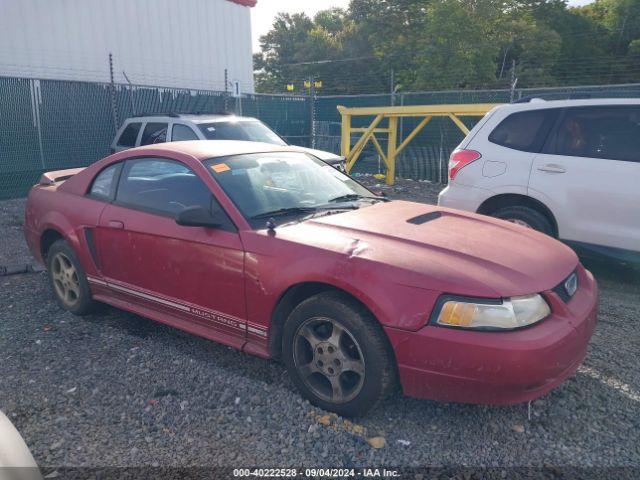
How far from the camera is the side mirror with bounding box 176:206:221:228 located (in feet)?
10.2

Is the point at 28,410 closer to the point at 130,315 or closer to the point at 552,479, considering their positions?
the point at 130,315

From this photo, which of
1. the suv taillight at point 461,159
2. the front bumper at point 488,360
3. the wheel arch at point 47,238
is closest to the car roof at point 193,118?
the wheel arch at point 47,238

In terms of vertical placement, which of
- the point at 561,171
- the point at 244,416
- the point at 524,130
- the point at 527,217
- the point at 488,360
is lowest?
the point at 244,416

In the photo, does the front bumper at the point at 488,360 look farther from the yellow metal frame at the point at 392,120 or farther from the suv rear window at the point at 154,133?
the yellow metal frame at the point at 392,120

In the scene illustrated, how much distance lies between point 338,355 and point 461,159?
3418mm

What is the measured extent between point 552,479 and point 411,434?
704 millimetres

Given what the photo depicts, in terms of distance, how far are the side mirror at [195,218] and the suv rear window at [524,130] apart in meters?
3.50

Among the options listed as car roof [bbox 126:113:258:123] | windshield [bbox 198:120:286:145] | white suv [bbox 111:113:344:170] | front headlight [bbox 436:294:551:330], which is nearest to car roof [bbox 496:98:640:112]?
white suv [bbox 111:113:344:170]

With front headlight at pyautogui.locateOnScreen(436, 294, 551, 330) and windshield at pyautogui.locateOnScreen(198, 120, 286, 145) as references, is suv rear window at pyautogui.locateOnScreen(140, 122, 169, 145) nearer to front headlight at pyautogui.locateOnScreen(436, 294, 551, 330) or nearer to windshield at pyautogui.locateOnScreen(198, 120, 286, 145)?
windshield at pyautogui.locateOnScreen(198, 120, 286, 145)

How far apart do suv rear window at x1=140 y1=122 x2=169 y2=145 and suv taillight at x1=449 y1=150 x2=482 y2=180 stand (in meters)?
4.80

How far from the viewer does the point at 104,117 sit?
11.3m

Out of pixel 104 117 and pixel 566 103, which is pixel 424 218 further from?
pixel 104 117

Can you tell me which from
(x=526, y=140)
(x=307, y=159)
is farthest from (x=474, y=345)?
(x=526, y=140)

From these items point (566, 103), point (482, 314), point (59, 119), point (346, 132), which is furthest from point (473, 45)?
point (482, 314)
